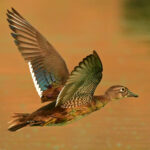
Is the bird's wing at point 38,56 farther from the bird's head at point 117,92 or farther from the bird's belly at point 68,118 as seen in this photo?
the bird's head at point 117,92

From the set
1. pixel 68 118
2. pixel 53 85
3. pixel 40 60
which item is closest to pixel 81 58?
pixel 40 60

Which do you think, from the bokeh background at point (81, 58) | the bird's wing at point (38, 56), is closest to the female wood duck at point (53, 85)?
the bird's wing at point (38, 56)

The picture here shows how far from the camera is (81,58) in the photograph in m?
13.2

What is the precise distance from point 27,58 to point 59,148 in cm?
182

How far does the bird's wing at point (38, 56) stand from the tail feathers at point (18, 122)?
0.42 metres

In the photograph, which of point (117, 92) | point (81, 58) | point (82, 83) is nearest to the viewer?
point (82, 83)

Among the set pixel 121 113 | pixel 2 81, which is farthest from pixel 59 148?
pixel 2 81

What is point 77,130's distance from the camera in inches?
Answer: 356

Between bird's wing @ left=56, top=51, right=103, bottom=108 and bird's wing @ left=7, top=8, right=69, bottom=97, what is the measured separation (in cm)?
40

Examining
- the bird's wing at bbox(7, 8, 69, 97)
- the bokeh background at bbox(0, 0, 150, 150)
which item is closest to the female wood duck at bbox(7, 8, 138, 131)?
the bird's wing at bbox(7, 8, 69, 97)

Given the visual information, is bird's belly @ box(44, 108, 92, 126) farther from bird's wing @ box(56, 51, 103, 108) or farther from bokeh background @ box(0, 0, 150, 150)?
bokeh background @ box(0, 0, 150, 150)

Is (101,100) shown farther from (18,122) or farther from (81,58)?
(81,58)

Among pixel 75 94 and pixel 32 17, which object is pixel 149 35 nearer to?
pixel 32 17

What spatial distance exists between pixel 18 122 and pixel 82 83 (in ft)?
2.45
